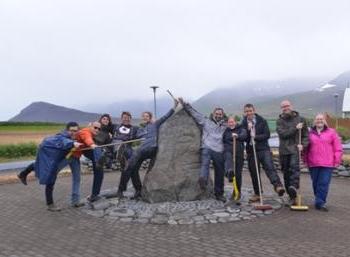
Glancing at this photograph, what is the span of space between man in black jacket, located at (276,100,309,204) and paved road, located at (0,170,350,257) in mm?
517

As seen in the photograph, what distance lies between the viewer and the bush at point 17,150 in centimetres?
2388

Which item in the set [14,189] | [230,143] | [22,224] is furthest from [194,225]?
[14,189]

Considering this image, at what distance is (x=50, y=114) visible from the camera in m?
78.4

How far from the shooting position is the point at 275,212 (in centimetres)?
899

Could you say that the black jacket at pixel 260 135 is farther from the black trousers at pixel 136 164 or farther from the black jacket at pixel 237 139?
the black trousers at pixel 136 164

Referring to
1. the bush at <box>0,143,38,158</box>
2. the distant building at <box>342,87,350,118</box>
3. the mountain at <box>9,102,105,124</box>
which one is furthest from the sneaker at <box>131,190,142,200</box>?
the distant building at <box>342,87,350,118</box>

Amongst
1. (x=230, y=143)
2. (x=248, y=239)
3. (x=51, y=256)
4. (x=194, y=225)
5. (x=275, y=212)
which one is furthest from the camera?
(x=230, y=143)

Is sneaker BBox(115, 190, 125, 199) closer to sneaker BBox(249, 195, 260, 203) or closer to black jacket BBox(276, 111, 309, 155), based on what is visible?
sneaker BBox(249, 195, 260, 203)

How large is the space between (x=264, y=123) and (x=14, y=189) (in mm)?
6135

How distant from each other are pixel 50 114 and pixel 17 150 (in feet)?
182

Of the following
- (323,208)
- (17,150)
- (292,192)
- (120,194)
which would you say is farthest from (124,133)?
(17,150)

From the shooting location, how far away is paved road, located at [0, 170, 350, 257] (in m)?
6.74

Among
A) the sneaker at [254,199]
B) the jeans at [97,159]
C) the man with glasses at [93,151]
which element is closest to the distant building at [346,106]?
the sneaker at [254,199]

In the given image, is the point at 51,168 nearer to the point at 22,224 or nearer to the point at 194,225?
the point at 22,224
